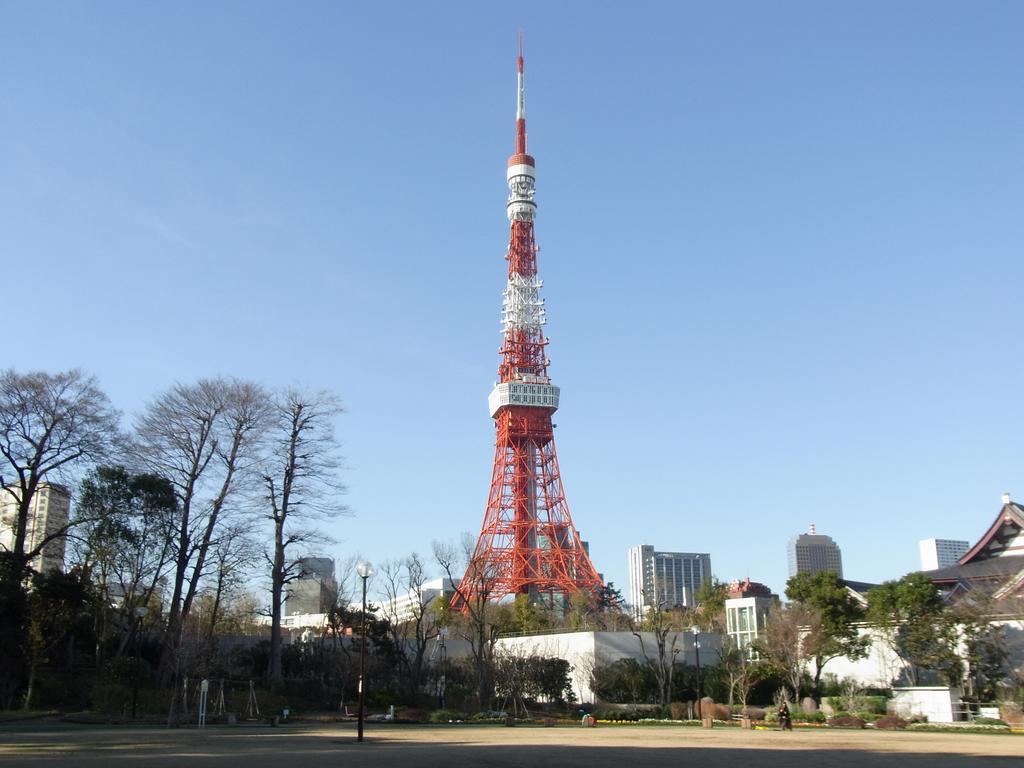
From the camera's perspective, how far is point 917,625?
36562mm

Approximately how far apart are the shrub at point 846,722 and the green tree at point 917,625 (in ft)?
20.5

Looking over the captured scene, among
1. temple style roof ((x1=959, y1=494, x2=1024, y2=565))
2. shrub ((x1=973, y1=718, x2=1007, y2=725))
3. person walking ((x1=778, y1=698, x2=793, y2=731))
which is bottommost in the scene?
shrub ((x1=973, y1=718, x2=1007, y2=725))

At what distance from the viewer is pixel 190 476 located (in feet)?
123

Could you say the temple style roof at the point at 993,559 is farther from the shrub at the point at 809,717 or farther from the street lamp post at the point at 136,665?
the street lamp post at the point at 136,665

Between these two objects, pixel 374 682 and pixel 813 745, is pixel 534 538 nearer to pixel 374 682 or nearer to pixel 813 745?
pixel 374 682

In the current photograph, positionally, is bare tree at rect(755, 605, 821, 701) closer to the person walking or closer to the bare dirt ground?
the person walking

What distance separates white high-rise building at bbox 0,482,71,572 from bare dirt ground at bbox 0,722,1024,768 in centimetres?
1072

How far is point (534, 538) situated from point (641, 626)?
87.2 ft

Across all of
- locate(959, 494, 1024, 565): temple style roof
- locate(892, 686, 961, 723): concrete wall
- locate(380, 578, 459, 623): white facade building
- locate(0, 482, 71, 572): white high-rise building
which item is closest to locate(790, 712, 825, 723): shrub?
locate(892, 686, 961, 723): concrete wall

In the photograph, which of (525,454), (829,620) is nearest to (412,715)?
(829,620)

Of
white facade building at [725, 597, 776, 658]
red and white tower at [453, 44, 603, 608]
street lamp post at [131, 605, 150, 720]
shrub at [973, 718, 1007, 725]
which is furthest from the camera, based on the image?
red and white tower at [453, 44, 603, 608]

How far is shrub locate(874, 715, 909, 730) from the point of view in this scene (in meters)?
30.0

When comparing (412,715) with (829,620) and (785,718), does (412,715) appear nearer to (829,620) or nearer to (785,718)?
(785,718)

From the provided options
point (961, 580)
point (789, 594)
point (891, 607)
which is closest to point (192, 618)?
point (789, 594)
